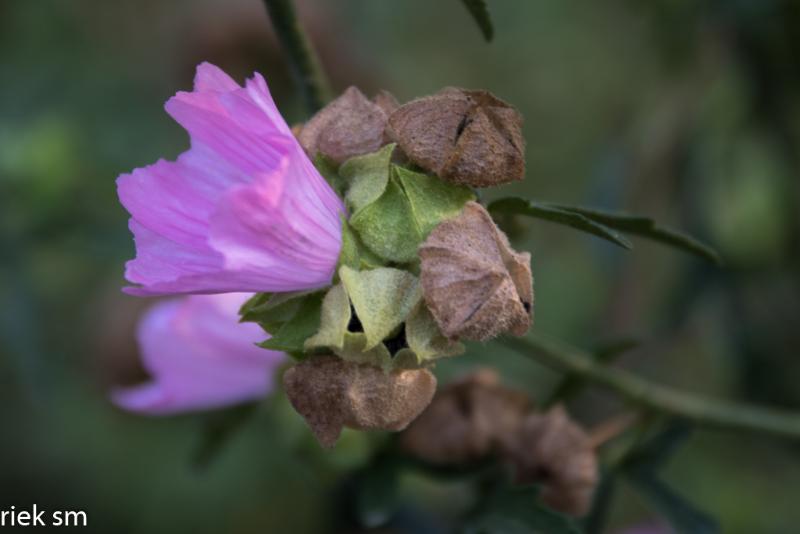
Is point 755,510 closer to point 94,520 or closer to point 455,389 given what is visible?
point 455,389

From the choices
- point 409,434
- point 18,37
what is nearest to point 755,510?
point 409,434

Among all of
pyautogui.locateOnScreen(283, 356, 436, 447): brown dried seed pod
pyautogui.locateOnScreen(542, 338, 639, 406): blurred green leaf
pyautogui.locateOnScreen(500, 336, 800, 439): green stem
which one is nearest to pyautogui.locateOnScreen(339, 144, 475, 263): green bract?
pyautogui.locateOnScreen(283, 356, 436, 447): brown dried seed pod

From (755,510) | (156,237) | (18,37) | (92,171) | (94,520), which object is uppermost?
(156,237)

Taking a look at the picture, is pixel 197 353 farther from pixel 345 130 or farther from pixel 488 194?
pixel 488 194

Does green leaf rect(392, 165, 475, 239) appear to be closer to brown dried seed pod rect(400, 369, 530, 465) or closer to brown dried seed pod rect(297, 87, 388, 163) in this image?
brown dried seed pod rect(297, 87, 388, 163)

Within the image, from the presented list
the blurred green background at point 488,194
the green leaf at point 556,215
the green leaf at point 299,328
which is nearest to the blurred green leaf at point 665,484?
the blurred green background at point 488,194

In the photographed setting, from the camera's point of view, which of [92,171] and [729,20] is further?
[92,171]
